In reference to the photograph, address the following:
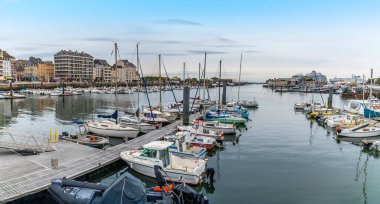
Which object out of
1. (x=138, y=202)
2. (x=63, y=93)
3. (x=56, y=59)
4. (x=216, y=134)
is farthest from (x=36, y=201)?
(x=56, y=59)

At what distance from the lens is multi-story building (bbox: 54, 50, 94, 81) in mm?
184625

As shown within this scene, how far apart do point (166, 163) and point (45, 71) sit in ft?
646

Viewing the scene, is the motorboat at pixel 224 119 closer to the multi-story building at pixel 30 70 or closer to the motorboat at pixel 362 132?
the motorboat at pixel 362 132

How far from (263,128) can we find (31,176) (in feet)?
118

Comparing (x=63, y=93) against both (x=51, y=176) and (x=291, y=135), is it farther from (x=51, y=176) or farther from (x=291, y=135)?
(x=51, y=176)

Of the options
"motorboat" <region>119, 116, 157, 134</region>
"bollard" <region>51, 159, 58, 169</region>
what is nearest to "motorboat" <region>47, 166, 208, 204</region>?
"bollard" <region>51, 159, 58, 169</region>

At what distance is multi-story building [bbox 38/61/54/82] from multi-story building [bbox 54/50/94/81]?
740 centimetres

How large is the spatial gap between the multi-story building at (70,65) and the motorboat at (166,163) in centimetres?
17849

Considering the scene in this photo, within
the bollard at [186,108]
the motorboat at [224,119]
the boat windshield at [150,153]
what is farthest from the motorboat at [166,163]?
the motorboat at [224,119]

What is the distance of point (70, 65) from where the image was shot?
186 metres

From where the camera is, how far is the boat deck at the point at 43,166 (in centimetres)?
1652

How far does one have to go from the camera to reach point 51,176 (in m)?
18.4

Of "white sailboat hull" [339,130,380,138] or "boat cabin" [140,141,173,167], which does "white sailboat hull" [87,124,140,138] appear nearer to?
"boat cabin" [140,141,173,167]

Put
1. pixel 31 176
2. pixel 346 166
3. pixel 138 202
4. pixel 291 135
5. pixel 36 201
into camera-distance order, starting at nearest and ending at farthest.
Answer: pixel 138 202 < pixel 36 201 < pixel 31 176 < pixel 346 166 < pixel 291 135
